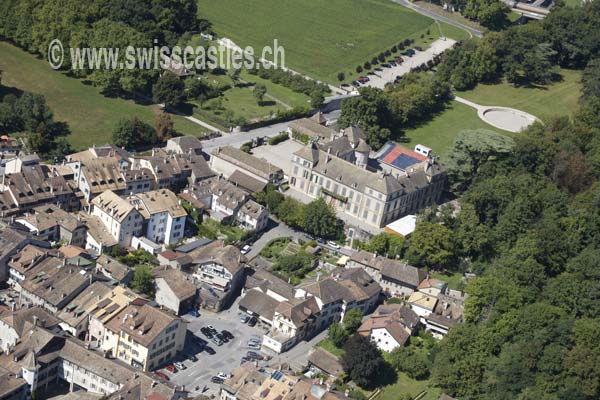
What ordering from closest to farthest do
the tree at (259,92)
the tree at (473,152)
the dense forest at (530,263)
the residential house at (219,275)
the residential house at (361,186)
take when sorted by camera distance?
the dense forest at (530,263) → the residential house at (219,275) → the residential house at (361,186) → the tree at (473,152) → the tree at (259,92)

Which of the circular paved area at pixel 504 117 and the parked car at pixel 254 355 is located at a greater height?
the circular paved area at pixel 504 117

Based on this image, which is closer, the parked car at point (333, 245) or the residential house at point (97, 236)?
the residential house at point (97, 236)

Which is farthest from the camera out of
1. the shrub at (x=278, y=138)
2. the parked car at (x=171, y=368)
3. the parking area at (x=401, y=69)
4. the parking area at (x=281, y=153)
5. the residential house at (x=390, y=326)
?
the parking area at (x=401, y=69)

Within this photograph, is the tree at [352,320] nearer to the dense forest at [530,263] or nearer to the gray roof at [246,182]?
the dense forest at [530,263]

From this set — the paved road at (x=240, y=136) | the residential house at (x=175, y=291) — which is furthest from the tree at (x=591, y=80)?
the residential house at (x=175, y=291)

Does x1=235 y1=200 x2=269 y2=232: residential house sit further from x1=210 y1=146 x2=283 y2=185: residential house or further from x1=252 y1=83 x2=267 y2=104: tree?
x1=252 y1=83 x2=267 y2=104: tree

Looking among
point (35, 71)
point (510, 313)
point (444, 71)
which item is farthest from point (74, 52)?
point (510, 313)

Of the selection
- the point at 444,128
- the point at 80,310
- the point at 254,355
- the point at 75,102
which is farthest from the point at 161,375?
the point at 444,128
